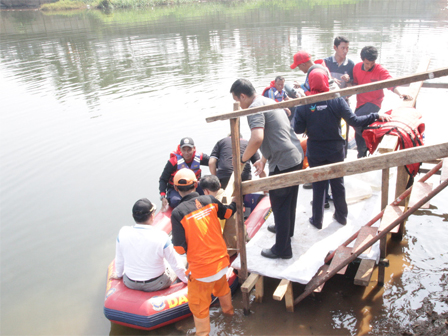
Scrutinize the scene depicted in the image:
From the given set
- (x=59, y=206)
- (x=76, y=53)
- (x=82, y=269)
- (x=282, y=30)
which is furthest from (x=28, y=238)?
(x=282, y=30)

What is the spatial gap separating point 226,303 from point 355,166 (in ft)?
6.12

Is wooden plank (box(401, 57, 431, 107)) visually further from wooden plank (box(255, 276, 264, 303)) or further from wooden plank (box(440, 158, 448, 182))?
wooden plank (box(255, 276, 264, 303))

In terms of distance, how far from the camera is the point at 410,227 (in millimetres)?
4941

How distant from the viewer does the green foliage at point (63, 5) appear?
132 feet

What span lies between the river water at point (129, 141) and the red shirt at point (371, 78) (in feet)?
5.65

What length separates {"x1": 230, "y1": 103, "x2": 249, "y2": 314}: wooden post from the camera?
127 inches

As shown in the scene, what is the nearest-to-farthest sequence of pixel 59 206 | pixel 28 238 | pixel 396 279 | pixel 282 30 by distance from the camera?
pixel 396 279
pixel 28 238
pixel 59 206
pixel 282 30

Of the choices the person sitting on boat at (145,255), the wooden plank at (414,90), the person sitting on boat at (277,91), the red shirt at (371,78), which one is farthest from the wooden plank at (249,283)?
Result: the person sitting on boat at (277,91)

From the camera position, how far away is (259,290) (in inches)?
153

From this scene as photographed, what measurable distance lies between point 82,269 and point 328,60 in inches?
194

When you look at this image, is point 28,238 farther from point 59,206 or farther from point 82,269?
point 82,269

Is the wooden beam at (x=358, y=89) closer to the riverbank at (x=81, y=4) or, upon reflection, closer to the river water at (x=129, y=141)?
the river water at (x=129, y=141)

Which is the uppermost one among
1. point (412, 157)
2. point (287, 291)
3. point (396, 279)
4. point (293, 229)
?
point (412, 157)

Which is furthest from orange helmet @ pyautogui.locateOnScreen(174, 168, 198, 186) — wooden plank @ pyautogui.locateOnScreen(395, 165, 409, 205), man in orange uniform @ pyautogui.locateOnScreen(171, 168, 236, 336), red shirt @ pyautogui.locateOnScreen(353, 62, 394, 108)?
red shirt @ pyautogui.locateOnScreen(353, 62, 394, 108)
